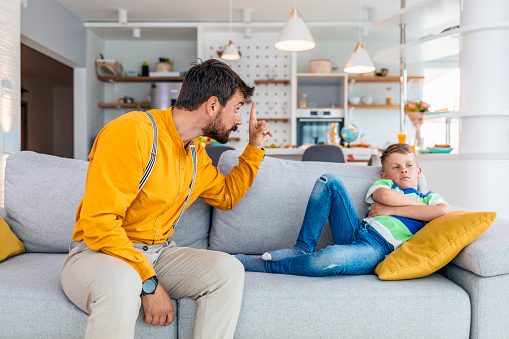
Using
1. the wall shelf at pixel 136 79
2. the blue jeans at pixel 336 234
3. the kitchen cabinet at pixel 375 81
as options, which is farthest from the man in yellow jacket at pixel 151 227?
the kitchen cabinet at pixel 375 81

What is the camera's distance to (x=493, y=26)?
315cm

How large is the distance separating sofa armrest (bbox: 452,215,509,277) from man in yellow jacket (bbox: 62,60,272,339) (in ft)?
2.39

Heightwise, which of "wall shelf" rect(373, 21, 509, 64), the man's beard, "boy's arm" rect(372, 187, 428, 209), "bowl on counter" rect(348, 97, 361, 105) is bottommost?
"boy's arm" rect(372, 187, 428, 209)

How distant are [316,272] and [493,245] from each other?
572mm

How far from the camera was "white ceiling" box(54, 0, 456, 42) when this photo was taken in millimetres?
5809

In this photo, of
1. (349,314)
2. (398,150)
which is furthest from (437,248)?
(398,150)

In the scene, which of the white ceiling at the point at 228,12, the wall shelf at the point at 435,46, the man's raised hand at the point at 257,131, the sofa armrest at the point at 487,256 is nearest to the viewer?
the sofa armrest at the point at 487,256

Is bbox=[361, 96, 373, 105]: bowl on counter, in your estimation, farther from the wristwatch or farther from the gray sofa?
the wristwatch

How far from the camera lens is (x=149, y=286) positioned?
4.16ft

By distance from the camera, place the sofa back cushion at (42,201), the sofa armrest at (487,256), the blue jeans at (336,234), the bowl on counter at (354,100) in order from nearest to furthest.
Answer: the sofa armrest at (487,256) → the blue jeans at (336,234) → the sofa back cushion at (42,201) → the bowl on counter at (354,100)

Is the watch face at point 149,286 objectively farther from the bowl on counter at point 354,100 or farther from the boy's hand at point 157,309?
the bowl on counter at point 354,100

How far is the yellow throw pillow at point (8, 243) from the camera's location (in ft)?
5.70

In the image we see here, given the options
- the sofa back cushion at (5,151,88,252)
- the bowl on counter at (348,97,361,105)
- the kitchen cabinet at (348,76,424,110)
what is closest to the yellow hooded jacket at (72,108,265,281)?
the sofa back cushion at (5,151,88,252)

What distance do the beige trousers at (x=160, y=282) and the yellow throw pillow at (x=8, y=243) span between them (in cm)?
54
